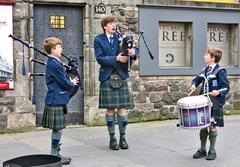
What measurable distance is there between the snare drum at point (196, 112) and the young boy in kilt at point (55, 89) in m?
1.47

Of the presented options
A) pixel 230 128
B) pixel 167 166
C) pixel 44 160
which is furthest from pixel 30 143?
pixel 230 128

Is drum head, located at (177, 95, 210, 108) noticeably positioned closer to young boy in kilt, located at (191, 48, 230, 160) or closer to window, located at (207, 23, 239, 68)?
young boy in kilt, located at (191, 48, 230, 160)

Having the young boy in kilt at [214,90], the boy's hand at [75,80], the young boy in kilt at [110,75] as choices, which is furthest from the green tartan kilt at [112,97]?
the young boy in kilt at [214,90]

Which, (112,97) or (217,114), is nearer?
(217,114)

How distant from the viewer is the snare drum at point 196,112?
6.00m

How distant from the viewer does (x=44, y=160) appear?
4.55 meters

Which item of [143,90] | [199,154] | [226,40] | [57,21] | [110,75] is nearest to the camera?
[199,154]

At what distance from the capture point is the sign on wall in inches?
336

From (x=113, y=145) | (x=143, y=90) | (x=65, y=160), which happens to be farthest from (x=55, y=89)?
(x=143, y=90)

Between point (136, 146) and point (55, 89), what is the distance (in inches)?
76.0

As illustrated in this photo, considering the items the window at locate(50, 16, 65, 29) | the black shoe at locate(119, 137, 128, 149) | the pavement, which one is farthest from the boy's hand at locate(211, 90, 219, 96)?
the window at locate(50, 16, 65, 29)

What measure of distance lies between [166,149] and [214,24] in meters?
4.60

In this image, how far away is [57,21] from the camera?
30.0ft

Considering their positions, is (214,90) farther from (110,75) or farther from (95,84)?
(95,84)
